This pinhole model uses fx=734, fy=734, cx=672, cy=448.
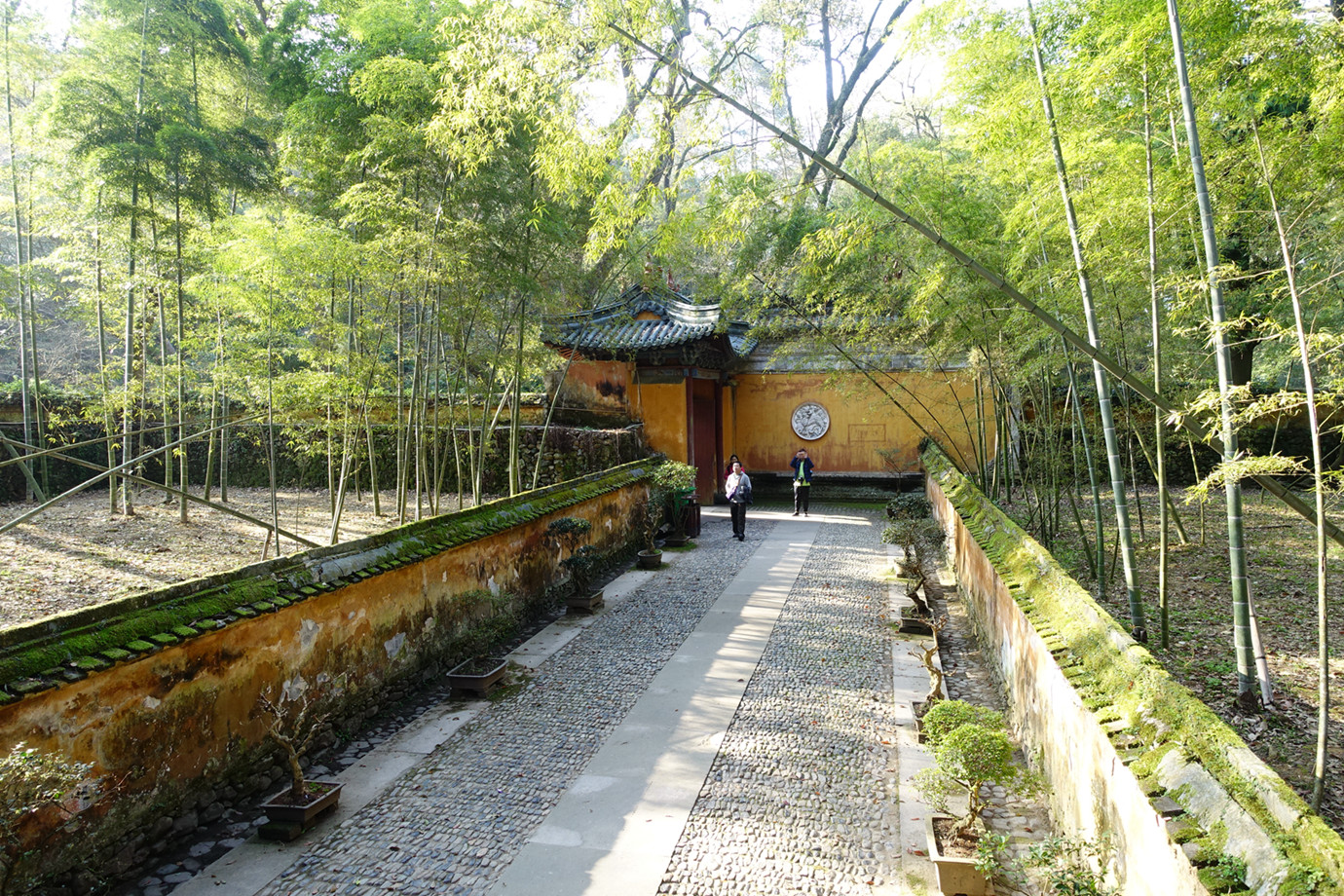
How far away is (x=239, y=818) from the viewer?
3203 millimetres

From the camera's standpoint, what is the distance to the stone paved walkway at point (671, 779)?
2820mm

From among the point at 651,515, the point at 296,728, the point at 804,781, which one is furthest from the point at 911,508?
the point at 296,728

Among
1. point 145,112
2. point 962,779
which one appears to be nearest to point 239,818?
point 962,779

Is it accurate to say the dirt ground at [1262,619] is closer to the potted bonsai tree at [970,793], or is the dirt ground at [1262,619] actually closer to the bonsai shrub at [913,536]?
the bonsai shrub at [913,536]

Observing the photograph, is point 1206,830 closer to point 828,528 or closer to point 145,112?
point 145,112

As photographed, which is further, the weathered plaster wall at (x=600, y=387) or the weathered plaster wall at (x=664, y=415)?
the weathered plaster wall at (x=600, y=387)

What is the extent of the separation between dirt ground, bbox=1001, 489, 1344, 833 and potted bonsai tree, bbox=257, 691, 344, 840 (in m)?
3.96

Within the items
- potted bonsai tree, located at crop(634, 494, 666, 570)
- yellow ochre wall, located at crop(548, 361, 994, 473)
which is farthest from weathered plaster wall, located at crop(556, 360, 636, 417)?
potted bonsai tree, located at crop(634, 494, 666, 570)

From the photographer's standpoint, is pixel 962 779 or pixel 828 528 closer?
pixel 962 779

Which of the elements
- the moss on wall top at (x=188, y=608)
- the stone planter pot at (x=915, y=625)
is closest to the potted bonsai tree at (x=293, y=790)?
the moss on wall top at (x=188, y=608)

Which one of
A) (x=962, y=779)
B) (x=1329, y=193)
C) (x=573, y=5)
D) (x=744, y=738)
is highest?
(x=573, y=5)

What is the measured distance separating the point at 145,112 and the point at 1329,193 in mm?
7596

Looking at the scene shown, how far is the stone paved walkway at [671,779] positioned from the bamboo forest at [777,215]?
5.04 feet

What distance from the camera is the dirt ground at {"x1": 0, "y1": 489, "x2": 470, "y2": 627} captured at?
4574mm
